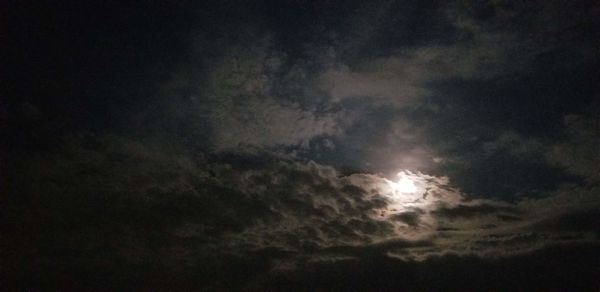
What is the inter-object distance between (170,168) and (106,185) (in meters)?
2.10

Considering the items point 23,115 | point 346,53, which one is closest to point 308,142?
point 346,53

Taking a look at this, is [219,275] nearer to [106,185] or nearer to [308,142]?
[106,185]

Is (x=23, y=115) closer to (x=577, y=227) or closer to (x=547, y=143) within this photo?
Result: (x=547, y=143)

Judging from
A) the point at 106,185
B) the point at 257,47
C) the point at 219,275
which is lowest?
the point at 219,275

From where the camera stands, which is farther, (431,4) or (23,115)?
(23,115)

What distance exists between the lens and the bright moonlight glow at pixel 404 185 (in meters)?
9.11

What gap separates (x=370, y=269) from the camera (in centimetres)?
1501

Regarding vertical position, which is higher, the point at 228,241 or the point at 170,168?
the point at 170,168

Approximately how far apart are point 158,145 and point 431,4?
21.2ft

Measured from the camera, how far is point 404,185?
9344mm

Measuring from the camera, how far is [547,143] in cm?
798

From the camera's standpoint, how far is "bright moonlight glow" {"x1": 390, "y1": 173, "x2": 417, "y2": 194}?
9110mm

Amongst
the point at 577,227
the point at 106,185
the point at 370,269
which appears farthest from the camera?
Answer: the point at 370,269

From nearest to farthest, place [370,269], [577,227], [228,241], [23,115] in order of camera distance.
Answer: [23,115], [577,227], [228,241], [370,269]
